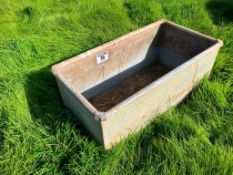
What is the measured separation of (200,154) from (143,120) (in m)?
0.52

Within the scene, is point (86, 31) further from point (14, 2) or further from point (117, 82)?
point (14, 2)

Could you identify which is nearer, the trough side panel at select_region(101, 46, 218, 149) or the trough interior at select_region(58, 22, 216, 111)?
the trough side panel at select_region(101, 46, 218, 149)

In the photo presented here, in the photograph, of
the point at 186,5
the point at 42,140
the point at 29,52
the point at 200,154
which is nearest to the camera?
the point at 200,154

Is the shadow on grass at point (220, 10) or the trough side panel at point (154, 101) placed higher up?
the shadow on grass at point (220, 10)

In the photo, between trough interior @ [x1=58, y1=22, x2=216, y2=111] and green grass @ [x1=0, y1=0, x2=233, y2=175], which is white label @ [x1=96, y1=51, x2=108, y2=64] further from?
green grass @ [x1=0, y1=0, x2=233, y2=175]

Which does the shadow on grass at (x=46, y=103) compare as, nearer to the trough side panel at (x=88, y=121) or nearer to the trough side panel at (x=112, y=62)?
the trough side panel at (x=88, y=121)

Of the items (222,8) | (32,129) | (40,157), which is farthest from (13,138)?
(222,8)

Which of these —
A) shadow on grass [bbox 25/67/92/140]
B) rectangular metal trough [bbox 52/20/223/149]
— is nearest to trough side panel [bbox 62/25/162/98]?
rectangular metal trough [bbox 52/20/223/149]

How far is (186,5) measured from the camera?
3408 mm

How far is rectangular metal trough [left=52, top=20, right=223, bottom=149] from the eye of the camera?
163cm

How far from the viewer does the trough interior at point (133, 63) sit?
2.26 m

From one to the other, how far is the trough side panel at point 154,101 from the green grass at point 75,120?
81mm

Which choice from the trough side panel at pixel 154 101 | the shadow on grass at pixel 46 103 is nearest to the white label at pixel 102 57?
the shadow on grass at pixel 46 103

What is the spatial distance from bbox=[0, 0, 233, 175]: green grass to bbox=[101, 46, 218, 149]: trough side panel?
0.27ft
